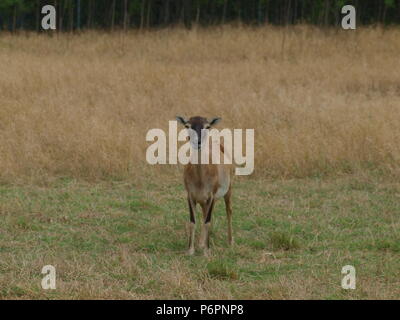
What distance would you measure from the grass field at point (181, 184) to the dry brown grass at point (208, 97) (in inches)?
1.5

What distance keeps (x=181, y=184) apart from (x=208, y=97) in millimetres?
4775

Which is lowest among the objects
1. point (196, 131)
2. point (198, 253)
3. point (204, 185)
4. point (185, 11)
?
point (198, 253)

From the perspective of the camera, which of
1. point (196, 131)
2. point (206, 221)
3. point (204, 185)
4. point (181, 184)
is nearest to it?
point (196, 131)

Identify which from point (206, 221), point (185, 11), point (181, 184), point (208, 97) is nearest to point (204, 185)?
point (206, 221)

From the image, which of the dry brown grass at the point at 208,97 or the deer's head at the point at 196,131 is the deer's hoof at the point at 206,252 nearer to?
the deer's head at the point at 196,131

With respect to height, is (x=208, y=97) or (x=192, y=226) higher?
(x=208, y=97)

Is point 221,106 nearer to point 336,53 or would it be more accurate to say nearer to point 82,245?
point 82,245

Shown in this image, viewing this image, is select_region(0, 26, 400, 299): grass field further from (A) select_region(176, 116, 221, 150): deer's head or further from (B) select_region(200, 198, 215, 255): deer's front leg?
(A) select_region(176, 116, 221, 150): deer's head

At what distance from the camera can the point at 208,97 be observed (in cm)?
1459

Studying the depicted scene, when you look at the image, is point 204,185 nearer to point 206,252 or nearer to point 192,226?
point 192,226

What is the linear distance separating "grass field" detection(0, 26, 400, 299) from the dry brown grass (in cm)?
4

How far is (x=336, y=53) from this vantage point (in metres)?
21.6

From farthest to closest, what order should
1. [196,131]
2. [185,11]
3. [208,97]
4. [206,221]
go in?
1. [185,11]
2. [208,97]
3. [206,221]
4. [196,131]

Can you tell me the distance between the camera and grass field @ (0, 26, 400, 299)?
6.45 meters
